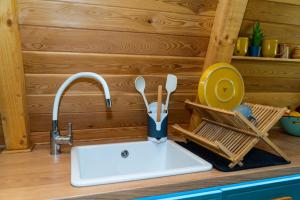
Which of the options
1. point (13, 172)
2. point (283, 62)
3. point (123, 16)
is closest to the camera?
point (13, 172)

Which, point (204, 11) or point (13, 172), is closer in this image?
point (13, 172)

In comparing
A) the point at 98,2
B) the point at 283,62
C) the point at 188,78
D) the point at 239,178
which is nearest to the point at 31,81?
the point at 98,2

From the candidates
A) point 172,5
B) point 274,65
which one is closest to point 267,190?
point 274,65

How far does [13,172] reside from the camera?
1.03 m

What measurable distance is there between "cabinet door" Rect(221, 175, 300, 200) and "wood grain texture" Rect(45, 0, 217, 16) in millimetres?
900

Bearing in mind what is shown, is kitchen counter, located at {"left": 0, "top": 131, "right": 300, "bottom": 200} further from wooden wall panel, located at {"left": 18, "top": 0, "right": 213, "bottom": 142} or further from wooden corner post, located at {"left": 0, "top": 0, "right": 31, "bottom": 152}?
wooden wall panel, located at {"left": 18, "top": 0, "right": 213, "bottom": 142}

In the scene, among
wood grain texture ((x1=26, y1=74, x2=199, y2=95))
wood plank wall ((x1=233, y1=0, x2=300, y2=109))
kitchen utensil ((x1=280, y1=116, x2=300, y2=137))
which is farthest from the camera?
kitchen utensil ((x1=280, y1=116, x2=300, y2=137))

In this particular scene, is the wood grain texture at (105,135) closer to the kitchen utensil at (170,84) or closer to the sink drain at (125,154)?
the sink drain at (125,154)

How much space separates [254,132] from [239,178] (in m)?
0.22

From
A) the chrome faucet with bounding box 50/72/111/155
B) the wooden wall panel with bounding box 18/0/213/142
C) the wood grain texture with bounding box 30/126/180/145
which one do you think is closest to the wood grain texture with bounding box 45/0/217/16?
the wooden wall panel with bounding box 18/0/213/142

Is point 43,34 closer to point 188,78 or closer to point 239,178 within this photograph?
point 188,78

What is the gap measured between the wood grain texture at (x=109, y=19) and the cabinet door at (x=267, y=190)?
0.83 m

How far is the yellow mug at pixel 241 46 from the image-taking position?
1.49m

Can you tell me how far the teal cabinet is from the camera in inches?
39.2
